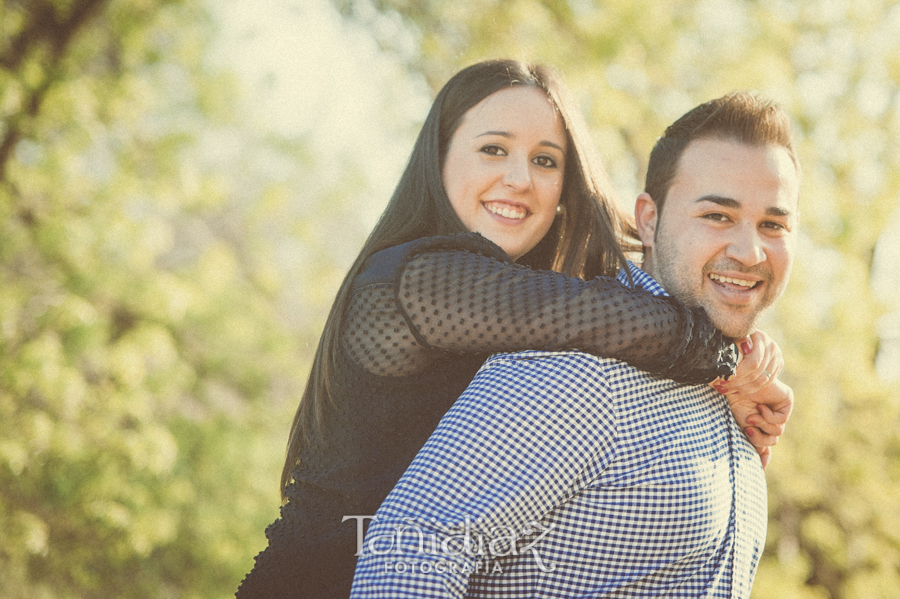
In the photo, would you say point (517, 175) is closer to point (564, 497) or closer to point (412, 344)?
point (412, 344)

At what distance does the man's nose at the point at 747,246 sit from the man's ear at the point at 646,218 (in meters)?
0.22

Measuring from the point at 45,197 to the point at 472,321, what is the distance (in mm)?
5430

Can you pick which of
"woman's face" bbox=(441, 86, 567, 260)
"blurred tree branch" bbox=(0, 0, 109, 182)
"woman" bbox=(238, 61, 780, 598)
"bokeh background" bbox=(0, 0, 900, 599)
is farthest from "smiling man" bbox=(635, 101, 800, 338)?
"blurred tree branch" bbox=(0, 0, 109, 182)

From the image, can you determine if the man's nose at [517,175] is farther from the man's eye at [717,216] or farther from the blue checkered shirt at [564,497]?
the blue checkered shirt at [564,497]

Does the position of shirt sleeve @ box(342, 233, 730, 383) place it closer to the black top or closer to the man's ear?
the black top

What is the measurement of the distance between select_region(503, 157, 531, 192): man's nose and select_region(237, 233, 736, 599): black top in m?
0.52

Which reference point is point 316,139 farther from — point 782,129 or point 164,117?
point 782,129

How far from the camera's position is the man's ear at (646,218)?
197 centimetres

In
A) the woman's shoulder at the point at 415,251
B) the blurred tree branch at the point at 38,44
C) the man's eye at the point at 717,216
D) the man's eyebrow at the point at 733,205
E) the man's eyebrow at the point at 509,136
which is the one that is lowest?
the woman's shoulder at the point at 415,251

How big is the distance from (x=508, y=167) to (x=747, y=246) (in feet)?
2.28

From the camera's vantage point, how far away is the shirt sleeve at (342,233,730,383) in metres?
1.42

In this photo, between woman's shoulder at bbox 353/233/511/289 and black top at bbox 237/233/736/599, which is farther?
woman's shoulder at bbox 353/233/511/289

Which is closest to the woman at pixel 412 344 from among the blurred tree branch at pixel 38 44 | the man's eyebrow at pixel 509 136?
the man's eyebrow at pixel 509 136

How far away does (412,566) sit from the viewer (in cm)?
122
